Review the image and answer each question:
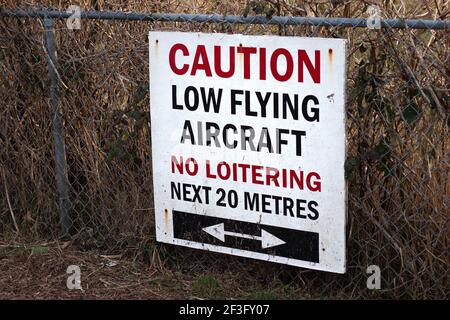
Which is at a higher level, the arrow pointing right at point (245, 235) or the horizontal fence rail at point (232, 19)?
the horizontal fence rail at point (232, 19)

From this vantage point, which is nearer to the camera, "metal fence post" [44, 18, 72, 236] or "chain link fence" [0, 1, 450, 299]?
"chain link fence" [0, 1, 450, 299]

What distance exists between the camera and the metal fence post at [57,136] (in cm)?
511

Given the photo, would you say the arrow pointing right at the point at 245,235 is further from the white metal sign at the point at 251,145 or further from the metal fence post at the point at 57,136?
the metal fence post at the point at 57,136

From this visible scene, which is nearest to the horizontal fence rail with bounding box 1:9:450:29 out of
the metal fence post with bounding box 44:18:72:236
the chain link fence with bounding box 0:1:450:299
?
the chain link fence with bounding box 0:1:450:299

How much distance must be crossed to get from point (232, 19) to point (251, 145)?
2.15 ft

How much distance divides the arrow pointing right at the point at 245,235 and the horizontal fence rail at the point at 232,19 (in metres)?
1.07

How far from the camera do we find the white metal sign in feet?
13.4

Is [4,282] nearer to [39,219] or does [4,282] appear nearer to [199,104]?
[39,219]

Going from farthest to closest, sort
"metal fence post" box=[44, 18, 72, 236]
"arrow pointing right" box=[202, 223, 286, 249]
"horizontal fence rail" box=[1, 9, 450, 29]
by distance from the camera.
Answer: "metal fence post" box=[44, 18, 72, 236], "arrow pointing right" box=[202, 223, 286, 249], "horizontal fence rail" box=[1, 9, 450, 29]

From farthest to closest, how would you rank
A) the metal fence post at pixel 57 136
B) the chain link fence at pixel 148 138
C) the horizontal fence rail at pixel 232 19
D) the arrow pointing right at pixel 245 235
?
the metal fence post at pixel 57 136 < the arrow pointing right at pixel 245 235 < the chain link fence at pixel 148 138 < the horizontal fence rail at pixel 232 19

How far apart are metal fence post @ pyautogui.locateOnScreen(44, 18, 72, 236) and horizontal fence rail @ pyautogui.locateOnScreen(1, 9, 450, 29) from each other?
0.14m

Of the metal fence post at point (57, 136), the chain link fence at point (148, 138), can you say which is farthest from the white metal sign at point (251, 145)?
the metal fence post at point (57, 136)

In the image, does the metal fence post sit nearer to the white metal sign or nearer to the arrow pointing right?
the white metal sign

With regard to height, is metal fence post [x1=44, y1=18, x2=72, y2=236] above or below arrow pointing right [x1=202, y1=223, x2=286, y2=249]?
above
